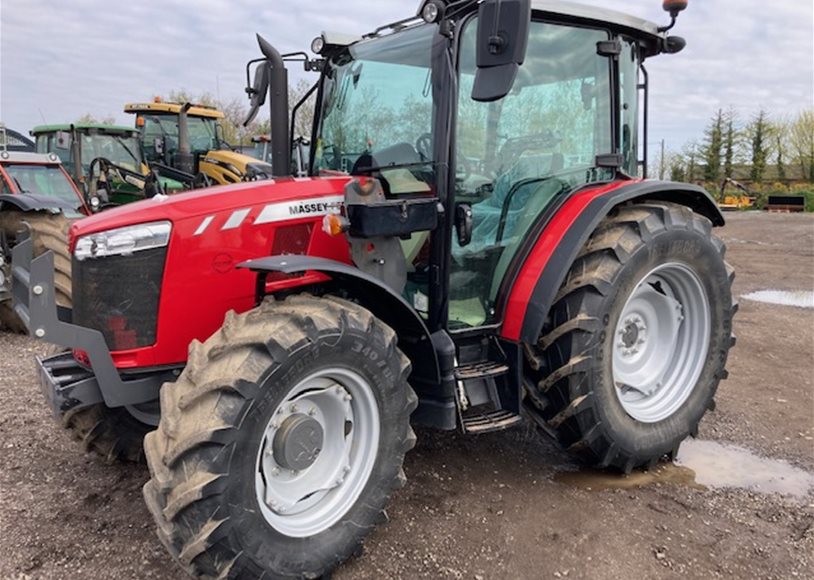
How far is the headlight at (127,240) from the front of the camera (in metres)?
2.65

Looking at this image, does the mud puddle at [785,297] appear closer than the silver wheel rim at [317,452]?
No

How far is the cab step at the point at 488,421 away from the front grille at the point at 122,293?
1.46 metres

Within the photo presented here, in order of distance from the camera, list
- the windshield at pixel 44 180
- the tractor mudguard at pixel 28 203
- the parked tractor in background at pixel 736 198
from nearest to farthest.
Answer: the tractor mudguard at pixel 28 203 → the windshield at pixel 44 180 → the parked tractor in background at pixel 736 198

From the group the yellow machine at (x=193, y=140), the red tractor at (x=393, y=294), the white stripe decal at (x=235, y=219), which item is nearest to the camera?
the red tractor at (x=393, y=294)

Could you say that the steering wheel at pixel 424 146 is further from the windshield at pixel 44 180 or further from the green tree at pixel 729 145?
the green tree at pixel 729 145

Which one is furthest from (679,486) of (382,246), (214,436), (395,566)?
(214,436)

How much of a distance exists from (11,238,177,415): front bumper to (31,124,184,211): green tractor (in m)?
7.51

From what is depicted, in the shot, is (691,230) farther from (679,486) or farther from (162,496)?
(162,496)

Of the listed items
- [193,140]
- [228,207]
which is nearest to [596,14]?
[228,207]

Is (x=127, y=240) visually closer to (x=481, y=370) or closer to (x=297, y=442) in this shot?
(x=297, y=442)

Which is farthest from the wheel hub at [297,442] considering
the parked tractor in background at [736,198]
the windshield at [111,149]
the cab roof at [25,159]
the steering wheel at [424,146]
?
the parked tractor in background at [736,198]

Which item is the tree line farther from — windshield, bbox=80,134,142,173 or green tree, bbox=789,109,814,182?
windshield, bbox=80,134,142,173

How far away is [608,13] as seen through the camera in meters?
3.49

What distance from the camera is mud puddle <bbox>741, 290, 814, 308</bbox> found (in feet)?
26.4
